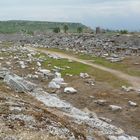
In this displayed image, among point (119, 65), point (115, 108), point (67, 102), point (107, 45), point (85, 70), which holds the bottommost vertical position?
point (107, 45)

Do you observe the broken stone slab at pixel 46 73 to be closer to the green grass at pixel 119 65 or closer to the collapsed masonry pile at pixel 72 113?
the collapsed masonry pile at pixel 72 113

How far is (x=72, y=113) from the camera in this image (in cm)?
3231

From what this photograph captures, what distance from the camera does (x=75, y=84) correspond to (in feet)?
143

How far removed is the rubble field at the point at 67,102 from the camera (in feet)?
77.4

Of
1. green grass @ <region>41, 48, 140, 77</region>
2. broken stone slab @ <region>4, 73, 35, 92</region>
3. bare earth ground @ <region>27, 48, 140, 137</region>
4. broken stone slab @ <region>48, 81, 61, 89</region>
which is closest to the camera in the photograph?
bare earth ground @ <region>27, 48, 140, 137</region>

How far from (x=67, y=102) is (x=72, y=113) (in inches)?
162

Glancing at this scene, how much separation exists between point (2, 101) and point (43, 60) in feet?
115

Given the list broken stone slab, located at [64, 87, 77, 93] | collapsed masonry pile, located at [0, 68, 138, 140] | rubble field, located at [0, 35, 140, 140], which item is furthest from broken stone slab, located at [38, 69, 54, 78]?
broken stone slab, located at [64, 87, 77, 93]

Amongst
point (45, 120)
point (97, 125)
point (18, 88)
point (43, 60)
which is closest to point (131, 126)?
point (97, 125)

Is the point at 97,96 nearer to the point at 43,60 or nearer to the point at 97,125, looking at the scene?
the point at 97,125

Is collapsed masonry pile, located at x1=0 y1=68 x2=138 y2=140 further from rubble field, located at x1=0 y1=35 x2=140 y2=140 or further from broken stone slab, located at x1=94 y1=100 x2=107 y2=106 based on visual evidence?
broken stone slab, located at x1=94 y1=100 x2=107 y2=106

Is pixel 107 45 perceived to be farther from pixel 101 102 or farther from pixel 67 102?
pixel 101 102

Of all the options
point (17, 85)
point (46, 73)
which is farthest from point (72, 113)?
point (46, 73)

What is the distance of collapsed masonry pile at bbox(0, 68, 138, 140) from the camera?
2748 cm
